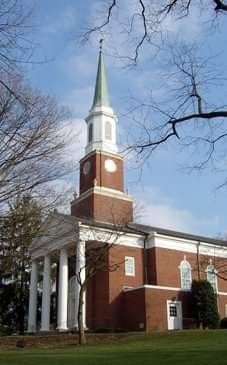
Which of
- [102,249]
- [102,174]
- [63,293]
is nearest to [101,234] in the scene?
[102,249]

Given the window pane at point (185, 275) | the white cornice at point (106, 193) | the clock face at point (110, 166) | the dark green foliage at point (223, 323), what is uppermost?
the clock face at point (110, 166)

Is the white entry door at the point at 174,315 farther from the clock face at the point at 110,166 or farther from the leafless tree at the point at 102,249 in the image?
the clock face at the point at 110,166

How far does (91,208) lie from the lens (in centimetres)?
4916

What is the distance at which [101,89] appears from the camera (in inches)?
2206

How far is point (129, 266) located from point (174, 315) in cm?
554

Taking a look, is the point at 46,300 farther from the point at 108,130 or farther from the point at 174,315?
the point at 108,130

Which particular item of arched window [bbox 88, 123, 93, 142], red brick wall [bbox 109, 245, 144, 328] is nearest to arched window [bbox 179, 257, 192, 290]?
red brick wall [bbox 109, 245, 144, 328]

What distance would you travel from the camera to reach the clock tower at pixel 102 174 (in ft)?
162

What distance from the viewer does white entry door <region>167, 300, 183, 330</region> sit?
138 feet

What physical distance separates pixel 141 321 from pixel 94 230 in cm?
795

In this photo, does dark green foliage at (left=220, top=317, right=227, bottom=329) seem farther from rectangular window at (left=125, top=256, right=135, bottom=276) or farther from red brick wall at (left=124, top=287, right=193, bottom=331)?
rectangular window at (left=125, top=256, right=135, bottom=276)

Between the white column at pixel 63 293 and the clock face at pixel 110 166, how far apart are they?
10.2 meters

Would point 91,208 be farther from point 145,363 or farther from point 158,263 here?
point 145,363

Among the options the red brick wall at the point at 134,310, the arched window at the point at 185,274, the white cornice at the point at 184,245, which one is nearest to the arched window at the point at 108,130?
the white cornice at the point at 184,245
